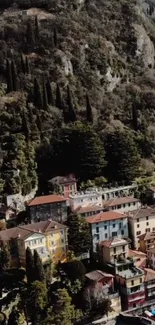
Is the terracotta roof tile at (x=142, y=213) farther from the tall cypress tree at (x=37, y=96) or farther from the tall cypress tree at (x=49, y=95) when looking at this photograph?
the tall cypress tree at (x=49, y=95)

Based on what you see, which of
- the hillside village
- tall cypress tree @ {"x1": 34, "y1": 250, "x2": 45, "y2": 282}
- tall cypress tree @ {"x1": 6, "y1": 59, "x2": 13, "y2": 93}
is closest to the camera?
tall cypress tree @ {"x1": 34, "y1": 250, "x2": 45, "y2": 282}

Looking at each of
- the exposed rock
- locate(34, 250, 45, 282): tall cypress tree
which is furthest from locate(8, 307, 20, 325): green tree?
the exposed rock

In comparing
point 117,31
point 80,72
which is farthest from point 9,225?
point 117,31

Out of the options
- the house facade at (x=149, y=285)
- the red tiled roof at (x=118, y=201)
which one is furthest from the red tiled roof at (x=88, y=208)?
the house facade at (x=149, y=285)

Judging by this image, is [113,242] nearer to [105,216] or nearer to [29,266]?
[105,216]

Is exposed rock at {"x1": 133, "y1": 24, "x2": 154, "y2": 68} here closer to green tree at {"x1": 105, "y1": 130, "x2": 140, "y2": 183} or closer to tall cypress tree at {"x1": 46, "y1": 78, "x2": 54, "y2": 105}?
tall cypress tree at {"x1": 46, "y1": 78, "x2": 54, "y2": 105}

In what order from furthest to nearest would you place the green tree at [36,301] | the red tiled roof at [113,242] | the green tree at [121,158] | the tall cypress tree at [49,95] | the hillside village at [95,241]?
1. the tall cypress tree at [49,95]
2. the green tree at [121,158]
3. the red tiled roof at [113,242]
4. the hillside village at [95,241]
5. the green tree at [36,301]

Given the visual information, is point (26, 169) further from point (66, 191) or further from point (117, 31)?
point (117, 31)
